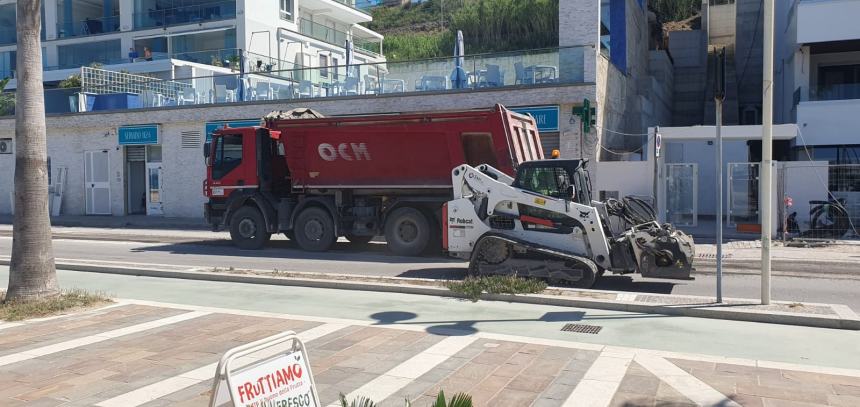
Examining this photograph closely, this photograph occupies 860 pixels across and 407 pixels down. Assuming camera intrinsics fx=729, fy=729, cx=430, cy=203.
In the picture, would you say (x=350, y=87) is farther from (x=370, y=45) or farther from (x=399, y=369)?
(x=370, y=45)

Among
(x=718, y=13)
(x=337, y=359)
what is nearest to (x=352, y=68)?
(x=337, y=359)

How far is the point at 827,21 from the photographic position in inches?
952

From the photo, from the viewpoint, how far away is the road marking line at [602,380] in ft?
19.1

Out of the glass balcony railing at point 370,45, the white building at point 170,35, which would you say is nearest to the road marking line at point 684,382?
the white building at point 170,35

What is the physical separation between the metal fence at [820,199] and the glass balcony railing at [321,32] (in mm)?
32962


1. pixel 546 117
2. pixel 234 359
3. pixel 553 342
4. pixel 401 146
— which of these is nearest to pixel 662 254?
pixel 553 342

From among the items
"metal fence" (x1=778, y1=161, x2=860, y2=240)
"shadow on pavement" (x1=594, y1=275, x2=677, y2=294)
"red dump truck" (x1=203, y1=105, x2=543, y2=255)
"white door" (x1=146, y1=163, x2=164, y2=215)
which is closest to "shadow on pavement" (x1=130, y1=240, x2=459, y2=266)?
"red dump truck" (x1=203, y1=105, x2=543, y2=255)

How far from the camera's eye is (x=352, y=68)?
87.0 ft

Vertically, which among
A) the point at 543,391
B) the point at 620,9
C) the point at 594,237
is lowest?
the point at 543,391

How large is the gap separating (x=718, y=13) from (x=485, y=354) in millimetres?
44461

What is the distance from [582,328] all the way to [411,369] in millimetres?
2612

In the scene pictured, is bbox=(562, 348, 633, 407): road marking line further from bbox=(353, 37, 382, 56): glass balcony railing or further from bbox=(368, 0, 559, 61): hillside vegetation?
bbox=(353, 37, 382, 56): glass balcony railing

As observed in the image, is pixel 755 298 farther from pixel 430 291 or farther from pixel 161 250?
pixel 161 250

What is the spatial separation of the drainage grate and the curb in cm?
108
